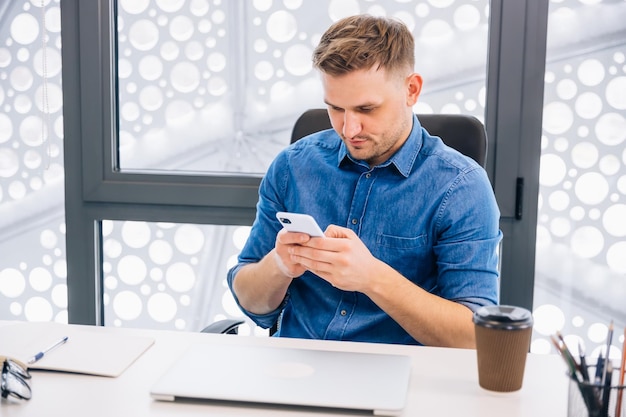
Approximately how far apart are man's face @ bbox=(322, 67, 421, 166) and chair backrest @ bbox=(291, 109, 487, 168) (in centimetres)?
16

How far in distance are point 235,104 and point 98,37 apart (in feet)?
1.57

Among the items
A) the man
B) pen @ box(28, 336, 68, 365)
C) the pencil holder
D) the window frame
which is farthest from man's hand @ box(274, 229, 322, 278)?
the window frame

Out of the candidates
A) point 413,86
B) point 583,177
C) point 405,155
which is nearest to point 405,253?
point 405,155

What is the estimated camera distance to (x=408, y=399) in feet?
3.37

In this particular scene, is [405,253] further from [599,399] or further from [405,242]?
[599,399]

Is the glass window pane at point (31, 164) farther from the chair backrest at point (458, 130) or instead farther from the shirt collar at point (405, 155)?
the shirt collar at point (405, 155)

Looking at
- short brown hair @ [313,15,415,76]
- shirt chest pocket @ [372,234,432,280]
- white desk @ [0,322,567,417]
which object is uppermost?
short brown hair @ [313,15,415,76]

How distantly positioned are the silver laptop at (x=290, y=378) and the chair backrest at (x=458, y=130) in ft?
2.12

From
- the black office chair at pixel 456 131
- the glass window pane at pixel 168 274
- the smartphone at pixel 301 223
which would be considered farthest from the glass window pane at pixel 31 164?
the smartphone at pixel 301 223

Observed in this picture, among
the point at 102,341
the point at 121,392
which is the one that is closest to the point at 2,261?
the point at 102,341

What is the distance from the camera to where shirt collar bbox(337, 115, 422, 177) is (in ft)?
4.97

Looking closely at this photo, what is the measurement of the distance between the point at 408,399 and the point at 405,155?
2.05 feet

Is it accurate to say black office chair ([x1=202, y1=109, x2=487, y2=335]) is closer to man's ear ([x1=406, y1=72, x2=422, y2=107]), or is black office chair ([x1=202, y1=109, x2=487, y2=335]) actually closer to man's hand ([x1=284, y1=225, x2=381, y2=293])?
man's ear ([x1=406, y1=72, x2=422, y2=107])

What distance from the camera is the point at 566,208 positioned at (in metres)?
2.24
